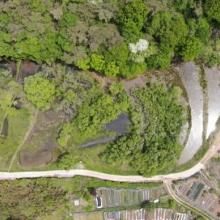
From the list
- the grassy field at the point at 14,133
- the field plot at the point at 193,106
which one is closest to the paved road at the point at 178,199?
the field plot at the point at 193,106

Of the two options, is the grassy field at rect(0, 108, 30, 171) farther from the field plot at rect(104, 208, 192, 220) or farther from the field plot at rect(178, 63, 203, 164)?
the field plot at rect(178, 63, 203, 164)

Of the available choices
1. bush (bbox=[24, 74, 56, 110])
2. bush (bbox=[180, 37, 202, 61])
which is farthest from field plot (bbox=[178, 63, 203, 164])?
bush (bbox=[24, 74, 56, 110])

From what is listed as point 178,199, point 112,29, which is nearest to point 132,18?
point 112,29

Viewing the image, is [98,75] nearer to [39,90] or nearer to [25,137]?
[39,90]

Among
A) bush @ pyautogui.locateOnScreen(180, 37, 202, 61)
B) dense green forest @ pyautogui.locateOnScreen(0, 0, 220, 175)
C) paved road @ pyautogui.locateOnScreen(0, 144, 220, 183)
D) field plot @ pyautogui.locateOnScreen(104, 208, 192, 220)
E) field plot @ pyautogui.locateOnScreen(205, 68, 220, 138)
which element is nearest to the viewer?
dense green forest @ pyautogui.locateOnScreen(0, 0, 220, 175)

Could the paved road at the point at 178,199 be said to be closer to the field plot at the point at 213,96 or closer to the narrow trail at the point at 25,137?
the field plot at the point at 213,96

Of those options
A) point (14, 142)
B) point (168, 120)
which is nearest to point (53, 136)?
point (14, 142)
